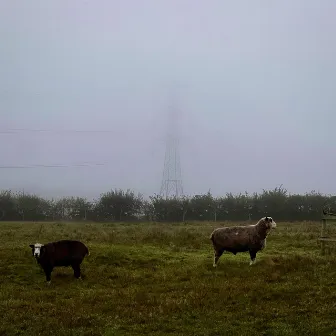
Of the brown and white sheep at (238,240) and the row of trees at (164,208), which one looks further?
the row of trees at (164,208)

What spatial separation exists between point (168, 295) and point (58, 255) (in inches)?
209

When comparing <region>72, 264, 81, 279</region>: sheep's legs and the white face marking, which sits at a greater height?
the white face marking

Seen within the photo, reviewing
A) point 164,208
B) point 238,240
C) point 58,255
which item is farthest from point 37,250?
point 164,208

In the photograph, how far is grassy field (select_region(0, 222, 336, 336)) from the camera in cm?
1025

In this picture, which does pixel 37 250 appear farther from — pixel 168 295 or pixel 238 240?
pixel 238 240

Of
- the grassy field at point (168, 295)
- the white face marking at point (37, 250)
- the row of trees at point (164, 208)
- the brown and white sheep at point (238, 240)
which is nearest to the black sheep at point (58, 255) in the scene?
the white face marking at point (37, 250)

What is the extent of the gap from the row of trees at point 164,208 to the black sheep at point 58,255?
43759mm

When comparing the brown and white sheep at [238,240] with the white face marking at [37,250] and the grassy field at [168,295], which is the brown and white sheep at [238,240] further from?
the white face marking at [37,250]

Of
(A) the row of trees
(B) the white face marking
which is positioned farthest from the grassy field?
(A) the row of trees

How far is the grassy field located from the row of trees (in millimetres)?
40609

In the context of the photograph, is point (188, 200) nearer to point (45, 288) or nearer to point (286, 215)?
point (286, 215)

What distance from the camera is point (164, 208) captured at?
205ft

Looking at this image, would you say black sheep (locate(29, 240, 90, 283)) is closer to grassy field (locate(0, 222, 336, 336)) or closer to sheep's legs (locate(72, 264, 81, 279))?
sheep's legs (locate(72, 264, 81, 279))

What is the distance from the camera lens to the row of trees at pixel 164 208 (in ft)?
202
